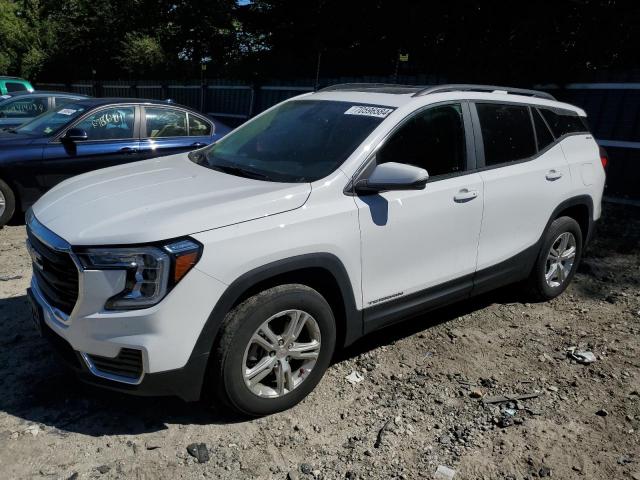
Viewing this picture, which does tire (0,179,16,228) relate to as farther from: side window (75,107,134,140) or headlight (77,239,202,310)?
headlight (77,239,202,310)

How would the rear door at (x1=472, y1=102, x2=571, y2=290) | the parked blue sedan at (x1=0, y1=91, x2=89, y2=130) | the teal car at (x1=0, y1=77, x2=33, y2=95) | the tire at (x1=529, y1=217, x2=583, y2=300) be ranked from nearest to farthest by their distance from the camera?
the rear door at (x1=472, y1=102, x2=571, y2=290)
the tire at (x1=529, y1=217, x2=583, y2=300)
the parked blue sedan at (x1=0, y1=91, x2=89, y2=130)
the teal car at (x1=0, y1=77, x2=33, y2=95)

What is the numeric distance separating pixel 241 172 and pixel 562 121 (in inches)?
114

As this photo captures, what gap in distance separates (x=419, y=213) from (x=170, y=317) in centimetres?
161

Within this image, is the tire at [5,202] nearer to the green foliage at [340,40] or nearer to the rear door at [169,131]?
the rear door at [169,131]

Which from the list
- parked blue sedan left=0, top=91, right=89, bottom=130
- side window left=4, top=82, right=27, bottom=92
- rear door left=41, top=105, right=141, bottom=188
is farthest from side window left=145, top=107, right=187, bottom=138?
side window left=4, top=82, right=27, bottom=92

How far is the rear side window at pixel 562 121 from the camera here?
452 centimetres

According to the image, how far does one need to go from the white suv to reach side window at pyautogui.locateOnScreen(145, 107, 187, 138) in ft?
11.0

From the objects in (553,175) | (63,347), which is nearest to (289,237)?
(63,347)

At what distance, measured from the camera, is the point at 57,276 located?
9.16 feet

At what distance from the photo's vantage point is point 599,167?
4.86 metres

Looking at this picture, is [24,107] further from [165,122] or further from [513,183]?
[513,183]

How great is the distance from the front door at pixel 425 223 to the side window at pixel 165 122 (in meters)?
4.54

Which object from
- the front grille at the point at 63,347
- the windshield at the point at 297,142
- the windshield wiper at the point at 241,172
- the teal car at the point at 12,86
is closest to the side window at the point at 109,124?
the windshield at the point at 297,142

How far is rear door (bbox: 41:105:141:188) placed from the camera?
21.2 feet
